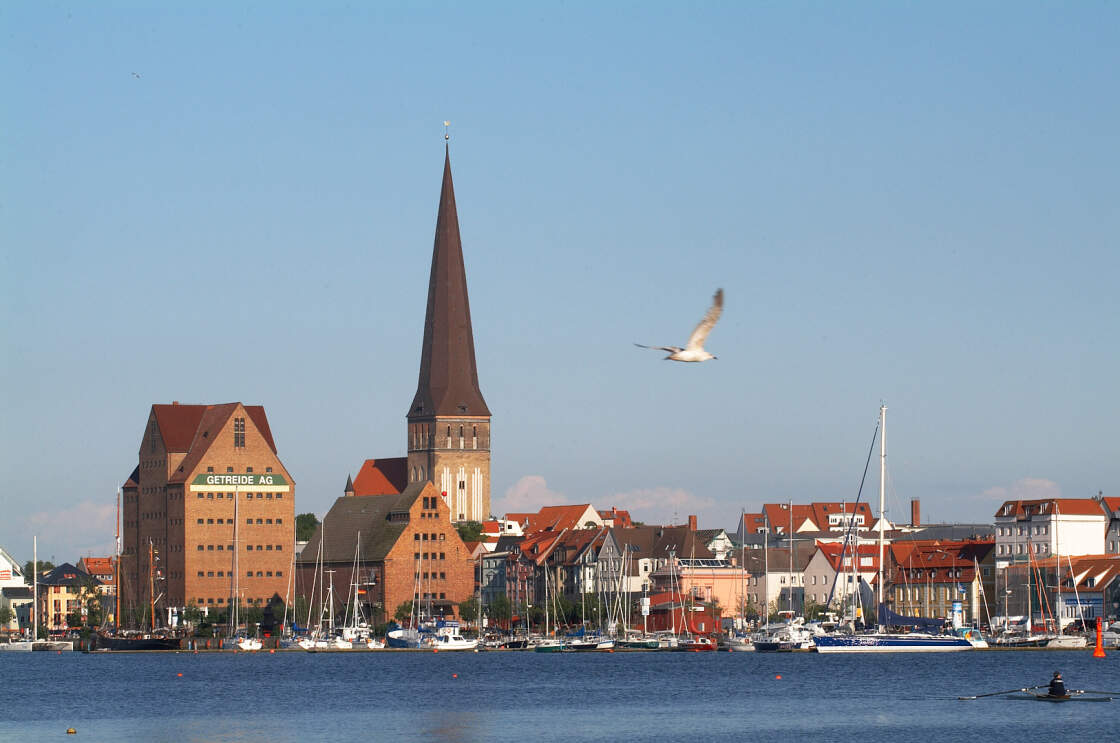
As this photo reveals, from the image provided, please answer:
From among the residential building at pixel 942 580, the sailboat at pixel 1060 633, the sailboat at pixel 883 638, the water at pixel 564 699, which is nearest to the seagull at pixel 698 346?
the water at pixel 564 699

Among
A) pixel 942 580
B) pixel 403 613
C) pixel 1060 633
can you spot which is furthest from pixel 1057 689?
pixel 403 613

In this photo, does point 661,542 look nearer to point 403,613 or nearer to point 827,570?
point 827,570

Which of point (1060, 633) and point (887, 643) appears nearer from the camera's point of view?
point (887, 643)

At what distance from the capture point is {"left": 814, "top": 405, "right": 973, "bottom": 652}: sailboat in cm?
13025

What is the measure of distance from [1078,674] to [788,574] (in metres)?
79.7

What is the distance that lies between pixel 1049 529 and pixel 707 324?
140146mm

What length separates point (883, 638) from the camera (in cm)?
13025

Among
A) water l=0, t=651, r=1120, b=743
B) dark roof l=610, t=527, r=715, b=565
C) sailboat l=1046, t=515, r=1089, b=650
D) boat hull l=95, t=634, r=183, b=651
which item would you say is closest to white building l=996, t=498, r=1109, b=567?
sailboat l=1046, t=515, r=1089, b=650

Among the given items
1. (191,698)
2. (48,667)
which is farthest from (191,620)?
(191,698)

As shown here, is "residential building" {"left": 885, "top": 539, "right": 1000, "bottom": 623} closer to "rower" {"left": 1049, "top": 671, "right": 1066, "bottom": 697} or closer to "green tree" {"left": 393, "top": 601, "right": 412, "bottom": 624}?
"green tree" {"left": 393, "top": 601, "right": 412, "bottom": 624}

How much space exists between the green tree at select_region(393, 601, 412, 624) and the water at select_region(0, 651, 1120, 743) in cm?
4293

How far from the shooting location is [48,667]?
14525cm

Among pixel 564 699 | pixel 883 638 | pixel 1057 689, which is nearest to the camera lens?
pixel 1057 689

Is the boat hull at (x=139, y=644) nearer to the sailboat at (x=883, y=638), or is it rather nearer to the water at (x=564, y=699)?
the water at (x=564, y=699)
